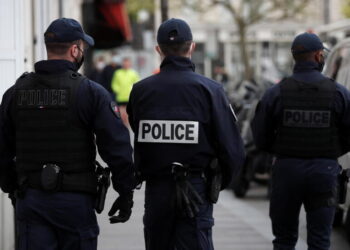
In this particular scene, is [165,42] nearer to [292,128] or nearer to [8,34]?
[292,128]

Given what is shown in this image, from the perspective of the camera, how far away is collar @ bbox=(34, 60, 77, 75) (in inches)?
190

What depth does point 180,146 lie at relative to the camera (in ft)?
16.5

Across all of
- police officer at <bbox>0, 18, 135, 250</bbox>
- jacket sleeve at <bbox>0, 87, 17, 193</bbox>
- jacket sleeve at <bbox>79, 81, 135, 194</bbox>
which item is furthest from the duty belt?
jacket sleeve at <bbox>0, 87, 17, 193</bbox>

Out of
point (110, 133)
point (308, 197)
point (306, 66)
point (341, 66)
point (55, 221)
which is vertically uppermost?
point (306, 66)

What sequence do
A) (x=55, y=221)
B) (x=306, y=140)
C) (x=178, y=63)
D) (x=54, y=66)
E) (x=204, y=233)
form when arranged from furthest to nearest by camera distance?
(x=306, y=140), (x=178, y=63), (x=204, y=233), (x=54, y=66), (x=55, y=221)

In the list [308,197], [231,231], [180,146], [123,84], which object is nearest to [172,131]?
[180,146]

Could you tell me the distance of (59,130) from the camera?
475 centimetres

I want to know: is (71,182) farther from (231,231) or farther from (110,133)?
(231,231)

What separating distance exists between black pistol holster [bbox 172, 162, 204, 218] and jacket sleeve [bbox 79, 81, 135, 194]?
269 mm

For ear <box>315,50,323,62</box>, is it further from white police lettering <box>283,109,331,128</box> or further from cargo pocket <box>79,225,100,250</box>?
cargo pocket <box>79,225,100,250</box>

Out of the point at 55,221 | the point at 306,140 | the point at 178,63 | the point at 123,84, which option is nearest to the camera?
the point at 55,221

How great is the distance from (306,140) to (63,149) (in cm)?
197

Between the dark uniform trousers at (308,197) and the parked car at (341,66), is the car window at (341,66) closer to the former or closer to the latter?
the parked car at (341,66)

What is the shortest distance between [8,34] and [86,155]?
9.70 ft
